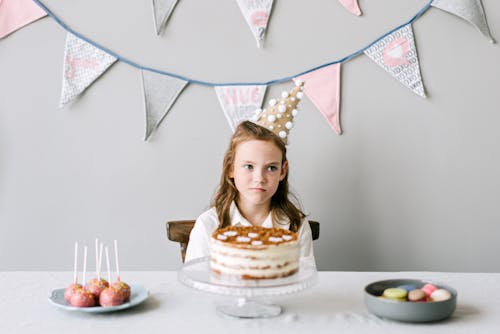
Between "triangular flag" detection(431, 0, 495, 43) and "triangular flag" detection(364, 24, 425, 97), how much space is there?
0.45ft

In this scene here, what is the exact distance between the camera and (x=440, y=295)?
1220 millimetres

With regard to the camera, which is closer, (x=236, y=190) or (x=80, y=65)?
(x=236, y=190)

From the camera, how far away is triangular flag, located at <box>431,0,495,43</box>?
2.02 metres

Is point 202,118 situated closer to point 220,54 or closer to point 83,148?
point 220,54

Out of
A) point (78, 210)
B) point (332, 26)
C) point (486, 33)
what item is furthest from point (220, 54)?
point (486, 33)

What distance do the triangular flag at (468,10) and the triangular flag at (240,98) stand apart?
0.67 metres

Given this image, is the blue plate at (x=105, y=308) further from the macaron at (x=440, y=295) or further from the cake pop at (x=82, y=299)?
the macaron at (x=440, y=295)

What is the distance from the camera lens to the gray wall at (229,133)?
2080 millimetres

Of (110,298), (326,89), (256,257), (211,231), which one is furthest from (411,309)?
(326,89)

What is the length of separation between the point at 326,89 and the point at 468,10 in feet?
1.76

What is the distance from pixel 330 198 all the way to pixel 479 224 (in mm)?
531

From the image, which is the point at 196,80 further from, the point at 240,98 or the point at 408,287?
the point at 408,287

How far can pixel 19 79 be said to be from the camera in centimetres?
214

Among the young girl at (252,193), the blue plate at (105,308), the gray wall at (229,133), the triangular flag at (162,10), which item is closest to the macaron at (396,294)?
the young girl at (252,193)
